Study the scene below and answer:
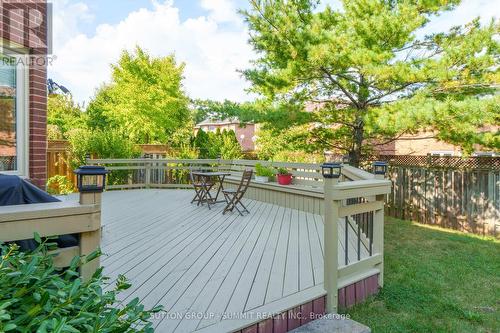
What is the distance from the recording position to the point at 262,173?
24.4 ft

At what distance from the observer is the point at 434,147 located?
42.9 ft

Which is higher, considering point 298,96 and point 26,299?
point 298,96

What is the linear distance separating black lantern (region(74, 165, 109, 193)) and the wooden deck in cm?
104

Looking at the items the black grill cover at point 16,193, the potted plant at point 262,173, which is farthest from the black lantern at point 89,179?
the potted plant at point 262,173

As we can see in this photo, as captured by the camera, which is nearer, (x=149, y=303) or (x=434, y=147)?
(x=149, y=303)

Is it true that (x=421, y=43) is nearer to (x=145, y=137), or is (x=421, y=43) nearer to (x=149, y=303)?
(x=149, y=303)

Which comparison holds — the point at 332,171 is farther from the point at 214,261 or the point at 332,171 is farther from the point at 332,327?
the point at 214,261

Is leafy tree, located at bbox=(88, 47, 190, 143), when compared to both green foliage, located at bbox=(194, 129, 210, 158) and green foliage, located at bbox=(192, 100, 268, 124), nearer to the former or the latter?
green foliage, located at bbox=(194, 129, 210, 158)

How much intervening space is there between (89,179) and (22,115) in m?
2.71

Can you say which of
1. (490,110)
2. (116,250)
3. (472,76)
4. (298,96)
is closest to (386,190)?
(116,250)

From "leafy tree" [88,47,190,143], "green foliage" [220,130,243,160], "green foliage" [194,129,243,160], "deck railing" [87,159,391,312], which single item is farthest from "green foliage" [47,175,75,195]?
"leafy tree" [88,47,190,143]

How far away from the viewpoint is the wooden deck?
91.7 inches

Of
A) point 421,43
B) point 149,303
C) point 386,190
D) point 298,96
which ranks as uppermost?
point 421,43

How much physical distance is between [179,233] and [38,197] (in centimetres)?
251
